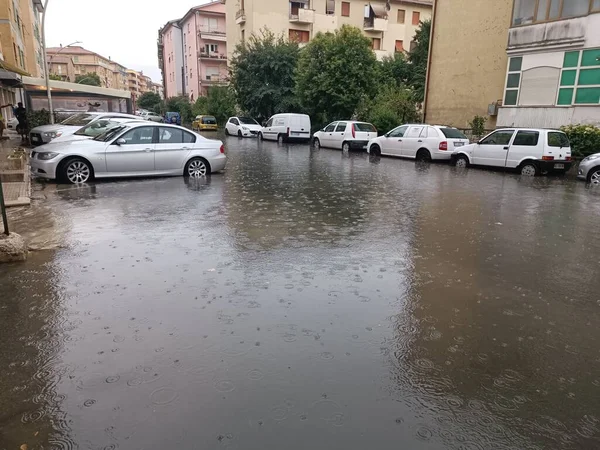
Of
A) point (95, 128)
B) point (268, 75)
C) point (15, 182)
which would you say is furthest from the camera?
point (268, 75)

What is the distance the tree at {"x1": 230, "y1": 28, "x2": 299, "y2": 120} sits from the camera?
35.2m

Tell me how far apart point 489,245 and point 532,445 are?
4.66 metres

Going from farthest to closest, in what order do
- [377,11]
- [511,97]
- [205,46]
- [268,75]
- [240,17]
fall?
[205,46], [377,11], [240,17], [268,75], [511,97]

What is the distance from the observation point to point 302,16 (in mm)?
44969

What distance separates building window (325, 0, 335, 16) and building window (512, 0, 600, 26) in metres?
27.7

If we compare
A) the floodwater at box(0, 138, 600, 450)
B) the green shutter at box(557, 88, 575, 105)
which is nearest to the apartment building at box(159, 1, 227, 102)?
the green shutter at box(557, 88, 575, 105)

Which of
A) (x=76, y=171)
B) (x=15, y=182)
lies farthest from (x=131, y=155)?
(x=15, y=182)

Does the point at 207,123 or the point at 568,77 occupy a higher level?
the point at 568,77

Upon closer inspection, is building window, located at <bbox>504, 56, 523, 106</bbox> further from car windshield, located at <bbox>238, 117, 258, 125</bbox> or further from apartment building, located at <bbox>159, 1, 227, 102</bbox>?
apartment building, located at <bbox>159, 1, 227, 102</bbox>

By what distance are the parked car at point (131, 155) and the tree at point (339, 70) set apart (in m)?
16.6

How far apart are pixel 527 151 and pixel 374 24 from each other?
35977 millimetres

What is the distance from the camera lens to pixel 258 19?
4491 cm

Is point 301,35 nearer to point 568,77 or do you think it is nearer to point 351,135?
point 351,135

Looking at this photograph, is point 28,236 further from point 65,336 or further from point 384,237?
point 384,237
